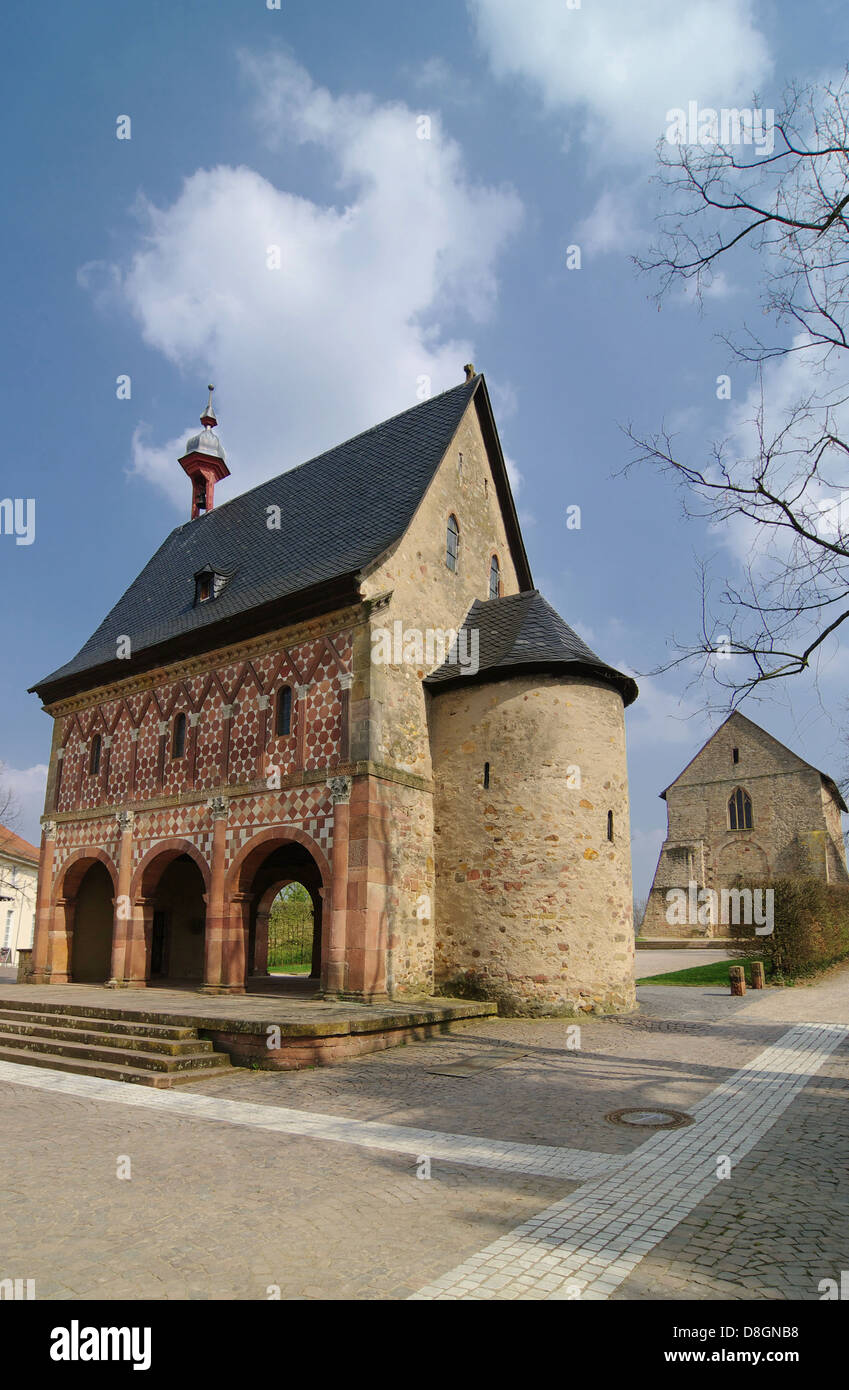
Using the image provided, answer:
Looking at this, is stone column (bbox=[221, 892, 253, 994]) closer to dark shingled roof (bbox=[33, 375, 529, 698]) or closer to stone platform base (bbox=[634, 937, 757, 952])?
dark shingled roof (bbox=[33, 375, 529, 698])

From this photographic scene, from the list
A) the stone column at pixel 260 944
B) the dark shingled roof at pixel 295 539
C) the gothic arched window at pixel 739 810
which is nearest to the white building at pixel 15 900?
the stone column at pixel 260 944

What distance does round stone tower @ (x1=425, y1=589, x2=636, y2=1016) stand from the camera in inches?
619

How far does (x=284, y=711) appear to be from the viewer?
56.9ft

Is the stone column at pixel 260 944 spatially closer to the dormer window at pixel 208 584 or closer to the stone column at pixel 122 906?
the stone column at pixel 122 906

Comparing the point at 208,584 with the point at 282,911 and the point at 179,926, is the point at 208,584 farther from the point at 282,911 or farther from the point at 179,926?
the point at 282,911

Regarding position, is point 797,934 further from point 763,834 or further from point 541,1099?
point 763,834

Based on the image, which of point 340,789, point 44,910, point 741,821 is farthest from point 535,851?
point 741,821

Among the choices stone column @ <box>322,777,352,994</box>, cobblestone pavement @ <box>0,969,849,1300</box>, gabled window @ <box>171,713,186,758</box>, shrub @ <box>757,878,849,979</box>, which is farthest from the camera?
shrub @ <box>757,878,849,979</box>

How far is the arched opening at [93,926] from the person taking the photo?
2252cm

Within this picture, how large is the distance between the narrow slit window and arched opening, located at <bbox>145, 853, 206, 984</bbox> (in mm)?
8073

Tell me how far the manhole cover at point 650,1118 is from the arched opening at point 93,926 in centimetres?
1745

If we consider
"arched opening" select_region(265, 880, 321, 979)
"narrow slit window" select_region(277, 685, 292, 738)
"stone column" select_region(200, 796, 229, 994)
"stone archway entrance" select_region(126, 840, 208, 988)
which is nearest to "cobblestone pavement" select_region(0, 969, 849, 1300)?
"stone column" select_region(200, 796, 229, 994)

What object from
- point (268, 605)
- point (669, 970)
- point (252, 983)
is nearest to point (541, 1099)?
point (268, 605)
